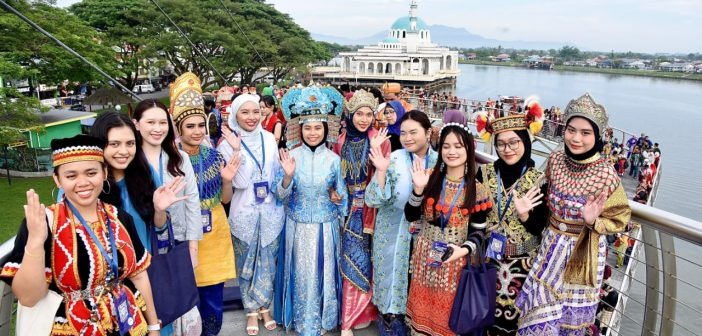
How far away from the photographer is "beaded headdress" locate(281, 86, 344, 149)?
3145mm

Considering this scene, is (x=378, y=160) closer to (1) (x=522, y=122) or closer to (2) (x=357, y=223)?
(2) (x=357, y=223)

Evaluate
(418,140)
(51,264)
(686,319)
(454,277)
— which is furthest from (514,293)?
(686,319)

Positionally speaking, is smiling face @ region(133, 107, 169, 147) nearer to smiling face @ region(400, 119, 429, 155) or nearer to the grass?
smiling face @ region(400, 119, 429, 155)

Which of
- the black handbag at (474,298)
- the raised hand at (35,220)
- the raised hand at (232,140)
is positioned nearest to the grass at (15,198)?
the raised hand at (232,140)

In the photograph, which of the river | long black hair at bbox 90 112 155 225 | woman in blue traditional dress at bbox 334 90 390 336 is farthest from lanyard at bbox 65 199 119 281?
the river

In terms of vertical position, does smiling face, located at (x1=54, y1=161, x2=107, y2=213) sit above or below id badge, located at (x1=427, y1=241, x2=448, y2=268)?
above

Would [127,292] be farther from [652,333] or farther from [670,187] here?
[670,187]

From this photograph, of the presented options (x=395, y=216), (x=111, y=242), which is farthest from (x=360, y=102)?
(x=111, y=242)

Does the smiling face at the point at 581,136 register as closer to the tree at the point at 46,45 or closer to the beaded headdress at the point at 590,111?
the beaded headdress at the point at 590,111

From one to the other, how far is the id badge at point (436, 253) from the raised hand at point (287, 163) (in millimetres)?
1009

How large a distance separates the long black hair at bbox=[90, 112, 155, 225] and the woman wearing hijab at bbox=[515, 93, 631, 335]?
2091 millimetres

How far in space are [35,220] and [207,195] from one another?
52.2 inches

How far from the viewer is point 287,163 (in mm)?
3027

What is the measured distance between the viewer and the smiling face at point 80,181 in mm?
1862
